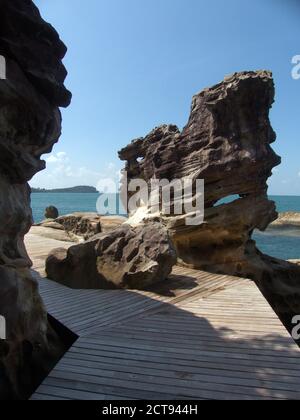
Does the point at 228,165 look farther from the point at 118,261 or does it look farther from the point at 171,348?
the point at 171,348

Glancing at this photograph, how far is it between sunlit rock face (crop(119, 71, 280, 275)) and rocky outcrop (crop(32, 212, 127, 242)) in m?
7.80

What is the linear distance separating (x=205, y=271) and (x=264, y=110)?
18.6 feet

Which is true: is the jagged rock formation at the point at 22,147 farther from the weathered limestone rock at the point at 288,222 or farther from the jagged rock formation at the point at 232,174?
the weathered limestone rock at the point at 288,222

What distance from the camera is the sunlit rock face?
11.8m

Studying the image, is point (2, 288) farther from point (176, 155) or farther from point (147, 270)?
point (176, 155)

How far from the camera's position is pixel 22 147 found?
5070 mm

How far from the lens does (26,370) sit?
4797mm

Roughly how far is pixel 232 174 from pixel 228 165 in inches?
14.1

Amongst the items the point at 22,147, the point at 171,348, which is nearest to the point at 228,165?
the point at 171,348

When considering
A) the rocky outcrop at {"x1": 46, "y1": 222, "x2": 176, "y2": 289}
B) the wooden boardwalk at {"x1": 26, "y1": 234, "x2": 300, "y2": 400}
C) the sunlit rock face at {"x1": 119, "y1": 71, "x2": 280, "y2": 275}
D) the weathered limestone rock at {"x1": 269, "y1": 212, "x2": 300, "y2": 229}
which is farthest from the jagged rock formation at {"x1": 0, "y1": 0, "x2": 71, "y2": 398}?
the weathered limestone rock at {"x1": 269, "y1": 212, "x2": 300, "y2": 229}

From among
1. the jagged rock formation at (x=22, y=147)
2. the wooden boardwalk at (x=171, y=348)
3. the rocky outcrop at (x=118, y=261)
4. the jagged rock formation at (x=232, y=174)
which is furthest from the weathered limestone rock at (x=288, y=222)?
the jagged rock formation at (x=22, y=147)

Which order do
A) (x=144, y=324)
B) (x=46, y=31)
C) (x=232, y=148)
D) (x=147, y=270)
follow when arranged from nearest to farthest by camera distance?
(x=46, y=31), (x=144, y=324), (x=147, y=270), (x=232, y=148)

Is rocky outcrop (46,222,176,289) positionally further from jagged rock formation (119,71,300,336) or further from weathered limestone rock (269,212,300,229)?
weathered limestone rock (269,212,300,229)
